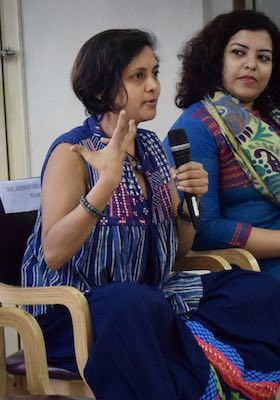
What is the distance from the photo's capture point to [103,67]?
208cm

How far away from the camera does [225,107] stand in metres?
2.57

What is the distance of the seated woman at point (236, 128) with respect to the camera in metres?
2.47

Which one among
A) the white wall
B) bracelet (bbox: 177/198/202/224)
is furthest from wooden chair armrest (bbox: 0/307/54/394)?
the white wall

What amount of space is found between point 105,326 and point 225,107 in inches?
43.2

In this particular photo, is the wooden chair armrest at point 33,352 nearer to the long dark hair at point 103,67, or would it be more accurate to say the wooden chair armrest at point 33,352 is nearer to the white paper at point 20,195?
the white paper at point 20,195

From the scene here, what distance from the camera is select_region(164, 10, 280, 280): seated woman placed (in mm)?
2473

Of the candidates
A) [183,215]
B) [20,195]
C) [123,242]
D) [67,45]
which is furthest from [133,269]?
[67,45]

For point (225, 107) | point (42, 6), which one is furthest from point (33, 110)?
point (225, 107)

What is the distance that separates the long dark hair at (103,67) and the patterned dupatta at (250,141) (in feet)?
1.68

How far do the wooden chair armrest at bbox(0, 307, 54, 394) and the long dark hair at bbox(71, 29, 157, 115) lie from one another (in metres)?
0.63

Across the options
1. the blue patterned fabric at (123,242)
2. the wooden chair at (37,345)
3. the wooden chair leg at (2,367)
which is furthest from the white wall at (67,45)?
the wooden chair leg at (2,367)

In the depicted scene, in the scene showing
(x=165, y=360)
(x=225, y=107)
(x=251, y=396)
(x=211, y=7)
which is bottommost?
(x=251, y=396)

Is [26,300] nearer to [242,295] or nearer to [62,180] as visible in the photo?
[62,180]

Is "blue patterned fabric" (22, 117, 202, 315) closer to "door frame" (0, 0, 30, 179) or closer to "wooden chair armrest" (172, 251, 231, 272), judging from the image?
"wooden chair armrest" (172, 251, 231, 272)
